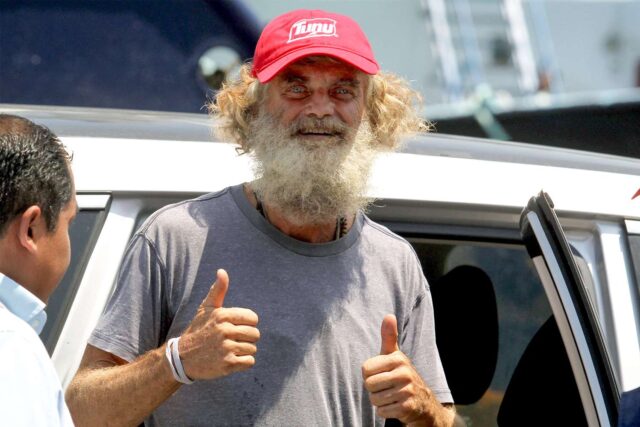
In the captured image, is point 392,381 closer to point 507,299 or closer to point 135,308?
point 135,308

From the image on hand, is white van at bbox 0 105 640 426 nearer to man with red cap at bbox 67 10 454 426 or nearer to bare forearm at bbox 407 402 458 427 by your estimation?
man with red cap at bbox 67 10 454 426

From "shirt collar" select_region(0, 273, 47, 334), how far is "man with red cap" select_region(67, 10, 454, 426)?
0.64 meters

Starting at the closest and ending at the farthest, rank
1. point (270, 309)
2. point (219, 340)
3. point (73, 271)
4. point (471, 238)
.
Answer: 1. point (219, 340)
2. point (270, 309)
3. point (73, 271)
4. point (471, 238)

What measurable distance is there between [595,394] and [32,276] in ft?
3.99

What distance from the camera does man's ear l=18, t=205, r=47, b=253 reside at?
2.28m

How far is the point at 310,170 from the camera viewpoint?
131 inches

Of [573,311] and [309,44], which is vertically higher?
[309,44]

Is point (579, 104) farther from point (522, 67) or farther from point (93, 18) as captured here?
point (522, 67)

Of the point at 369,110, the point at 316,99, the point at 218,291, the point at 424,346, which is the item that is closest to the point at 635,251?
the point at 424,346

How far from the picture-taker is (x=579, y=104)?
7.35 metres

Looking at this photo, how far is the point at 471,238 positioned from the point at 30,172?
143 cm

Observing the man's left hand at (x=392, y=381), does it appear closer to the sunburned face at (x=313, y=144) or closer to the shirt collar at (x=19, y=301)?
the sunburned face at (x=313, y=144)

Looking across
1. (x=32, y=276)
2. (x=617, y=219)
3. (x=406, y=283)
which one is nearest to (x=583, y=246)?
(x=617, y=219)

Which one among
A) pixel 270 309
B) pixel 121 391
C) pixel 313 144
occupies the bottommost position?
→ pixel 121 391
